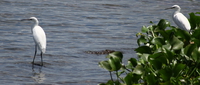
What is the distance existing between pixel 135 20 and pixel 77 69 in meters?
7.74

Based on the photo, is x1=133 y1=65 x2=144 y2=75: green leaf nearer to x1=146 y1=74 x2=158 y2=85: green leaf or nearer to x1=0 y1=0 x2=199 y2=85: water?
x1=146 y1=74 x2=158 y2=85: green leaf

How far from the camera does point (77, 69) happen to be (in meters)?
9.23

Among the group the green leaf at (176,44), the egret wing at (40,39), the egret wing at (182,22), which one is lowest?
the egret wing at (40,39)

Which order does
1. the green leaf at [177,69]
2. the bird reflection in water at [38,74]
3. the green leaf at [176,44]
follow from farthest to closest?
the bird reflection in water at [38,74]
the green leaf at [176,44]
the green leaf at [177,69]

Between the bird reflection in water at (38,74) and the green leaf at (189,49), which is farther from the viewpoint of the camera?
the bird reflection in water at (38,74)


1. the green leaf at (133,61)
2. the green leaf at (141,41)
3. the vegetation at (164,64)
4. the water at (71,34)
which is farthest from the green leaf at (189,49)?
the water at (71,34)

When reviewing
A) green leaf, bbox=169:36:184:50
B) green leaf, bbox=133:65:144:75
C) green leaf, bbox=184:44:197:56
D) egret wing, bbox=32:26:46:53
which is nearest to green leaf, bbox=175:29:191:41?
green leaf, bbox=169:36:184:50

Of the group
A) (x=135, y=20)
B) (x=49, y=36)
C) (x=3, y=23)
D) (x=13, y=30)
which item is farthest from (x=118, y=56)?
(x=135, y=20)

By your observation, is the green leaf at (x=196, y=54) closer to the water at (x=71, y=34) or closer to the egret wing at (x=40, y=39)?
the water at (x=71, y=34)

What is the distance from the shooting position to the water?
8.76m

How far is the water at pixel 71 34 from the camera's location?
345 inches

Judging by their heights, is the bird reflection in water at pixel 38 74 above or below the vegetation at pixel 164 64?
below

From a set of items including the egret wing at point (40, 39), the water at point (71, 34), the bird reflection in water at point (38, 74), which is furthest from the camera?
the egret wing at point (40, 39)

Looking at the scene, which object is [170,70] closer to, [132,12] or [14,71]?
[14,71]
